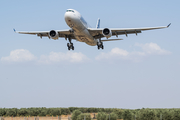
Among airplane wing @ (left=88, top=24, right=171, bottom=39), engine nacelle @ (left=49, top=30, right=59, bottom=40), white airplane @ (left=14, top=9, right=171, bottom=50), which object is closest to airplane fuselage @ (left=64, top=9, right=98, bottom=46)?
white airplane @ (left=14, top=9, right=171, bottom=50)

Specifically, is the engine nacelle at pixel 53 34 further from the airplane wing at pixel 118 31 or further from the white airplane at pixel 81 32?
the airplane wing at pixel 118 31

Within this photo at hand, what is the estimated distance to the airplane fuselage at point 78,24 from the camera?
33.6 metres

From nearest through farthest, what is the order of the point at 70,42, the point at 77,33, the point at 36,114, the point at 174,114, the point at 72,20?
the point at 72,20 < the point at 77,33 < the point at 174,114 < the point at 70,42 < the point at 36,114

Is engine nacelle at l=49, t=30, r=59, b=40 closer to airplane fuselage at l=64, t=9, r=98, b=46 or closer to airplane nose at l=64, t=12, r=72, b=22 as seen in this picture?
airplane fuselage at l=64, t=9, r=98, b=46

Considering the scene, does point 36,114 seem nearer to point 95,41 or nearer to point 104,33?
point 95,41

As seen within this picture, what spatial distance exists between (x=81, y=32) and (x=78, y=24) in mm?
1651

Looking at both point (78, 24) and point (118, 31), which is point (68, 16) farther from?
point (118, 31)

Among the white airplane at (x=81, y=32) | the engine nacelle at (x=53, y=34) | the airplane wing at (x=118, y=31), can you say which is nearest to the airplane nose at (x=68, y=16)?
the white airplane at (x=81, y=32)

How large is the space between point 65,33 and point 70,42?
116 inches

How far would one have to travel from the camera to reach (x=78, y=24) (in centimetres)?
3459

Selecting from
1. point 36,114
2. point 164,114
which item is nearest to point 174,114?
point 164,114

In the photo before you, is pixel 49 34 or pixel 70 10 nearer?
pixel 70 10

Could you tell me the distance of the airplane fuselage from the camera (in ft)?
110

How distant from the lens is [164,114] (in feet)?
126
